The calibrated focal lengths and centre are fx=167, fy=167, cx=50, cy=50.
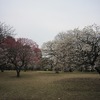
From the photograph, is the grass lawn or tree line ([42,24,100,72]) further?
tree line ([42,24,100,72])

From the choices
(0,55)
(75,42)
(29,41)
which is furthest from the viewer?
(29,41)

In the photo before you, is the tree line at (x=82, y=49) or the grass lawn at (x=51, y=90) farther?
the tree line at (x=82, y=49)

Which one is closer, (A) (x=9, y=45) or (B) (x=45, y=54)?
(A) (x=9, y=45)

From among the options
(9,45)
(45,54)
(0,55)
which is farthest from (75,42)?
(45,54)

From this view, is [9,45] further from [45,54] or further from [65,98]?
[65,98]

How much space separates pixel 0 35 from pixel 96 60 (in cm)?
1401

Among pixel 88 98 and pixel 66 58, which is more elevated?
pixel 66 58

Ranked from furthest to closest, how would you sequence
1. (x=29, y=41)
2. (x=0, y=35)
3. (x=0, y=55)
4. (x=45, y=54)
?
1. (x=45, y=54)
2. (x=29, y=41)
3. (x=0, y=55)
4. (x=0, y=35)

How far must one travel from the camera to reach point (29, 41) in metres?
52.9

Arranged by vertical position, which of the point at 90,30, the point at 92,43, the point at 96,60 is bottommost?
the point at 96,60

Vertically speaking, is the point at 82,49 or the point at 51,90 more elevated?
the point at 82,49

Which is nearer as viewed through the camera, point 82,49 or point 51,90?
point 51,90

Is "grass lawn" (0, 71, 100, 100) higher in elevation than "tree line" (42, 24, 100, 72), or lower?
lower

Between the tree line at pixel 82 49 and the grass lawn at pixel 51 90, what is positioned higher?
the tree line at pixel 82 49
